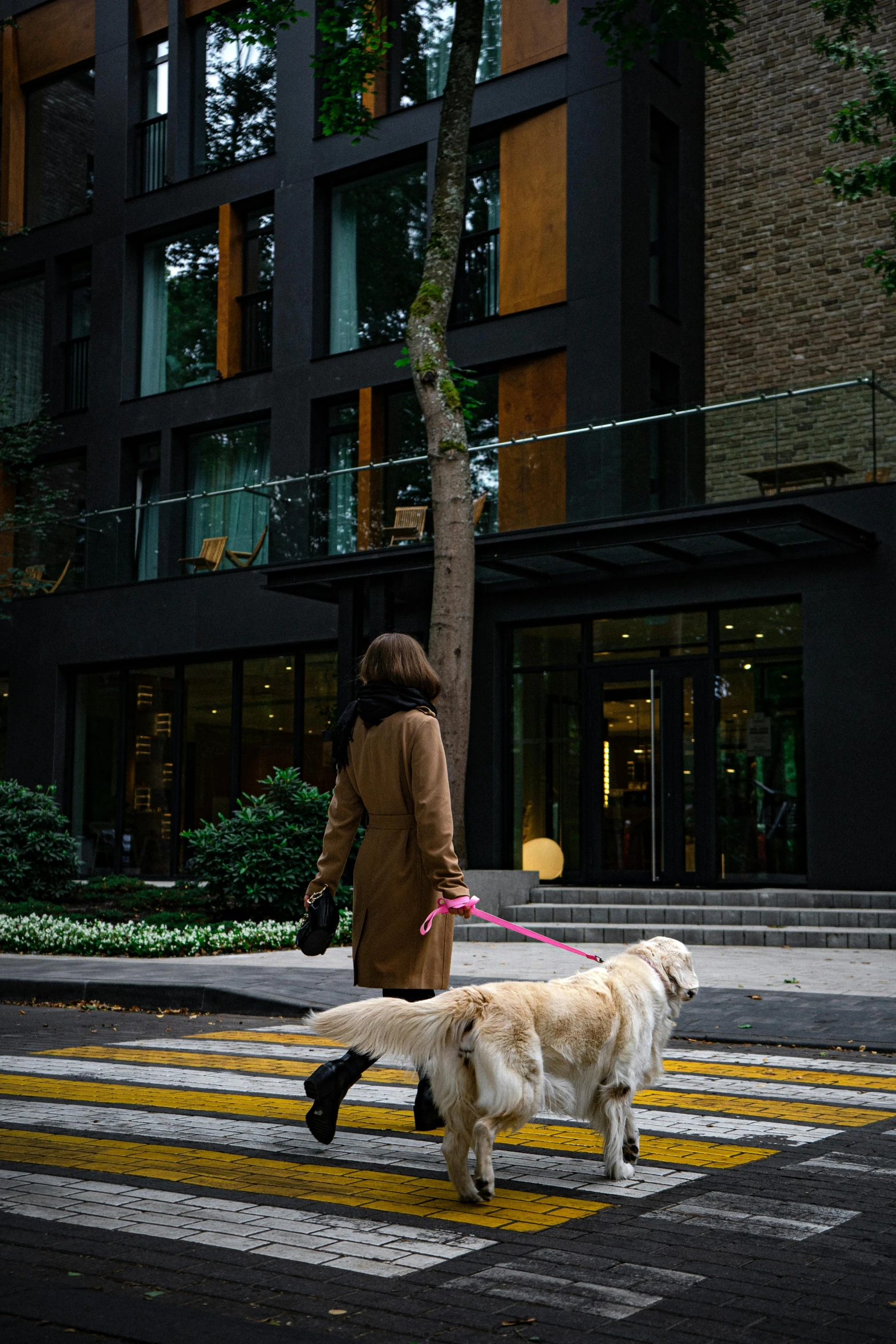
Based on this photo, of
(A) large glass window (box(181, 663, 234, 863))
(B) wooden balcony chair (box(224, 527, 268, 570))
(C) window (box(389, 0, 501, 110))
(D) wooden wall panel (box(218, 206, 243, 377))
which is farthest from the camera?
(D) wooden wall panel (box(218, 206, 243, 377))

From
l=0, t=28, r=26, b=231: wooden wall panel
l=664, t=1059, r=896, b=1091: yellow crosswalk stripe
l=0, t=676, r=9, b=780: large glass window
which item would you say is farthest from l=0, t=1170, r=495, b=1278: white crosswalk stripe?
l=0, t=28, r=26, b=231: wooden wall panel

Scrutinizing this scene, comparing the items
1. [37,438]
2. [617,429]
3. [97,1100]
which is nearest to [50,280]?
[37,438]

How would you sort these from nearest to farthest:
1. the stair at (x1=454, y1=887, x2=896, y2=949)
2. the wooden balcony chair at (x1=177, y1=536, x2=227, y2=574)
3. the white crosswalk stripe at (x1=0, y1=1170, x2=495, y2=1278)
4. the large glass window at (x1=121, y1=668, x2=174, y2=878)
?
the white crosswalk stripe at (x1=0, y1=1170, x2=495, y2=1278)
the stair at (x1=454, y1=887, x2=896, y2=949)
the wooden balcony chair at (x1=177, y1=536, x2=227, y2=574)
the large glass window at (x1=121, y1=668, x2=174, y2=878)

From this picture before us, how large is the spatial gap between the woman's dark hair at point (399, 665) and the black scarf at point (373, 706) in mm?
25

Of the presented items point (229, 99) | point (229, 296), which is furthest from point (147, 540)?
point (229, 99)

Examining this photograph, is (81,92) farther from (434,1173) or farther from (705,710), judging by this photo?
(434,1173)

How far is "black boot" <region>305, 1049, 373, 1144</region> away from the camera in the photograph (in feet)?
17.6

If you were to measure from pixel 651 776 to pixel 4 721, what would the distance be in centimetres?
1427

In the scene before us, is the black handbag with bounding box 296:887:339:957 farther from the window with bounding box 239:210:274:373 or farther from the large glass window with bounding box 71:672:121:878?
the window with bounding box 239:210:274:373

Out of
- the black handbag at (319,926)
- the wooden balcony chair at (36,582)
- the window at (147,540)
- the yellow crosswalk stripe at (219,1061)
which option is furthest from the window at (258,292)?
the black handbag at (319,926)

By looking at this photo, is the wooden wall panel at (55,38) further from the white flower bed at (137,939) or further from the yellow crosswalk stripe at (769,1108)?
the yellow crosswalk stripe at (769,1108)

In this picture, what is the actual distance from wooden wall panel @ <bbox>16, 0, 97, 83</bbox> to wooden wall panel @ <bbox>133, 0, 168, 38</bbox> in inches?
42.3

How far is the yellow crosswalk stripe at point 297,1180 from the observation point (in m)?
4.58

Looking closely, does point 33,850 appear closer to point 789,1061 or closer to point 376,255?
point 376,255
